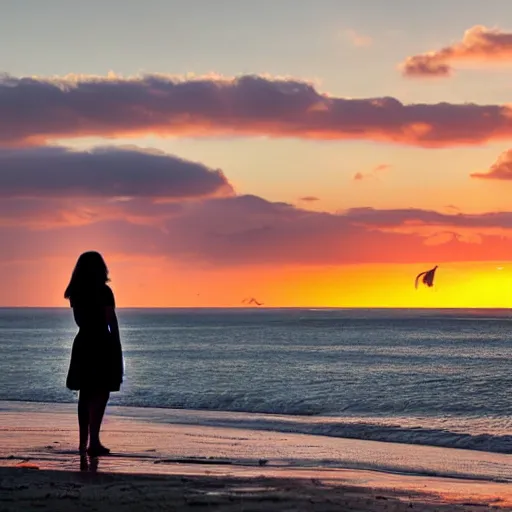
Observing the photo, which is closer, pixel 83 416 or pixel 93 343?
pixel 93 343

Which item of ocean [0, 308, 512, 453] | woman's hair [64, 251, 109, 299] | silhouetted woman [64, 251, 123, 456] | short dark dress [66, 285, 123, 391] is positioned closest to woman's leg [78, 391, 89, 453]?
silhouetted woman [64, 251, 123, 456]

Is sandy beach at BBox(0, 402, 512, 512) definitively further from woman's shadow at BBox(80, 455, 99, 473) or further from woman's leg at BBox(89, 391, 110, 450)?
woman's leg at BBox(89, 391, 110, 450)

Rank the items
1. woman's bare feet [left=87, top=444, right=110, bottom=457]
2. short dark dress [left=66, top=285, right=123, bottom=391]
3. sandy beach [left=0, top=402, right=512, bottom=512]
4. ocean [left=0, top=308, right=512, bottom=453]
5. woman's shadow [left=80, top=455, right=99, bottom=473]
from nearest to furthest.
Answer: sandy beach [left=0, top=402, right=512, bottom=512], woman's shadow [left=80, top=455, right=99, bottom=473], short dark dress [left=66, top=285, right=123, bottom=391], woman's bare feet [left=87, top=444, right=110, bottom=457], ocean [left=0, top=308, right=512, bottom=453]

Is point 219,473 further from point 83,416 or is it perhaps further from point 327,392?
point 327,392

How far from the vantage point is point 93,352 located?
30.7ft

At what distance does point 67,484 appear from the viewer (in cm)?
727

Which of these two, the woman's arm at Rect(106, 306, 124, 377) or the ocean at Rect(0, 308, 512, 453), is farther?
the ocean at Rect(0, 308, 512, 453)

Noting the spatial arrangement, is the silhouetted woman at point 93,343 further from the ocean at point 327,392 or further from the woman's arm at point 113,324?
the ocean at point 327,392

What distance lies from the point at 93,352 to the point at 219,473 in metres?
1.73

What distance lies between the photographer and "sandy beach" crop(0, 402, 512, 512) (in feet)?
21.9

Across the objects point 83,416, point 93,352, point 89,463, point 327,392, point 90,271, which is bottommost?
point 327,392


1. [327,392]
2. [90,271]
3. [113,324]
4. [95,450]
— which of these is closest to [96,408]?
[95,450]

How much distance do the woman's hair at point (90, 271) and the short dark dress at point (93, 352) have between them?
0.37 ft

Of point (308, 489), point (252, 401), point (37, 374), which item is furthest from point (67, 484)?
point (37, 374)
